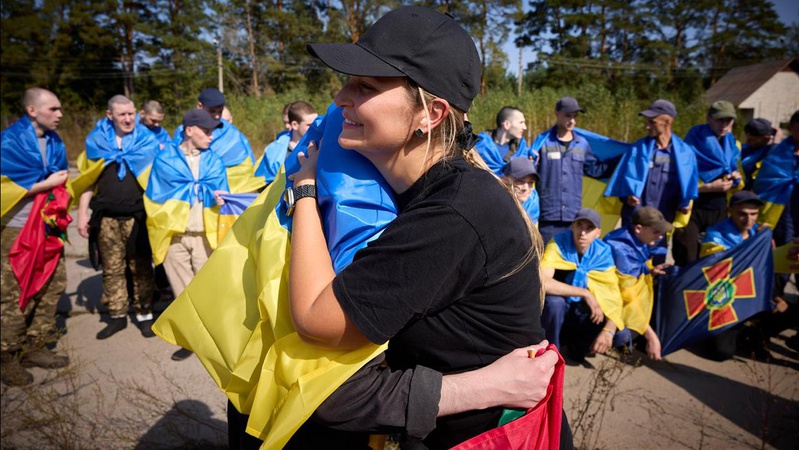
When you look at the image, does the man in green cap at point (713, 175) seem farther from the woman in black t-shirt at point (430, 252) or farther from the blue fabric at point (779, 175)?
the woman in black t-shirt at point (430, 252)

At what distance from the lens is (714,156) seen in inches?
216

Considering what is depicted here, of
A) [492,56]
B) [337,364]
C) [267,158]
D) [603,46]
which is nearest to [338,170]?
[337,364]

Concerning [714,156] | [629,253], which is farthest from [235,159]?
[714,156]

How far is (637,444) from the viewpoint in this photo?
310cm

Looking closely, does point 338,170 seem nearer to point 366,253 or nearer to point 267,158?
point 366,253

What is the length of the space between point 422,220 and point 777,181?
5731mm

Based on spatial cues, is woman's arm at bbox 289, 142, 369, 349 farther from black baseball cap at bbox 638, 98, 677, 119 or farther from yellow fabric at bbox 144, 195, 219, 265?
black baseball cap at bbox 638, 98, 677, 119

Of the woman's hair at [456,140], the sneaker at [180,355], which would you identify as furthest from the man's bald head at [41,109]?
the woman's hair at [456,140]

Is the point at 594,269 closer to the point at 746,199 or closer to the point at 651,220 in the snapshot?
the point at 651,220

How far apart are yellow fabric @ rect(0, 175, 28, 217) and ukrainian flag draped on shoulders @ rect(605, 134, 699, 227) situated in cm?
573

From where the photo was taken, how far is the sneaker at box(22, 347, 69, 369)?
4.06m

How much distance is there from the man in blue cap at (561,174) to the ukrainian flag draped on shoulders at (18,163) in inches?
194

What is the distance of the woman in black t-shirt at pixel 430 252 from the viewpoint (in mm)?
1088

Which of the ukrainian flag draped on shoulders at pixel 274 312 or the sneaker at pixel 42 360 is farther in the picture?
the sneaker at pixel 42 360
